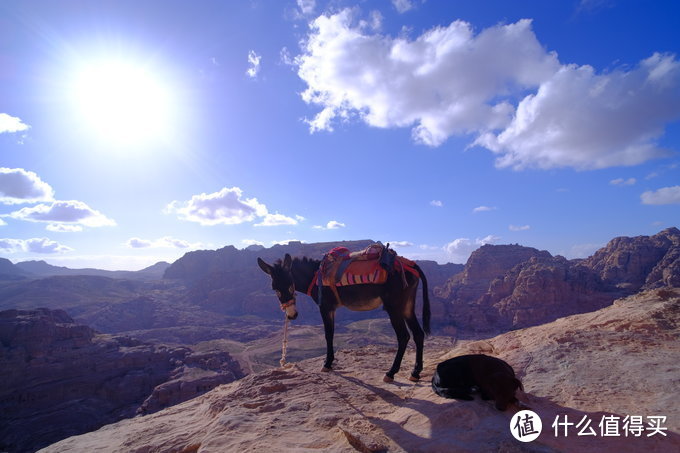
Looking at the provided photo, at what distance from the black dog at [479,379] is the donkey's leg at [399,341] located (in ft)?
5.27

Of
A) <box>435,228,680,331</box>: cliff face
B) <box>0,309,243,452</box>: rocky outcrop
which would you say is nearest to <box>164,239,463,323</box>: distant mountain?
<box>435,228,680,331</box>: cliff face

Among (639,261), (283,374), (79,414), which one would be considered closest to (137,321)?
(79,414)

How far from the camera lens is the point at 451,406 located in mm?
4383

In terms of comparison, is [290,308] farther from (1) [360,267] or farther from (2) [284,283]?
(1) [360,267]

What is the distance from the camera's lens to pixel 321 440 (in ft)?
13.2

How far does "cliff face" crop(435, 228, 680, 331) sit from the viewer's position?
53750 millimetres

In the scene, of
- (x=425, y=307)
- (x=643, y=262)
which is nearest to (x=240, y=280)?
(x=643, y=262)

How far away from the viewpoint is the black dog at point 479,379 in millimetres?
4191

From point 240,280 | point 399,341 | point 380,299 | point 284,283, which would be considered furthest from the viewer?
point 240,280

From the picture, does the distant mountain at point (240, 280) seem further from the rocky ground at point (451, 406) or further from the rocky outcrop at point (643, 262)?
the rocky ground at point (451, 406)

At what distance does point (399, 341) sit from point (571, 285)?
62694 millimetres

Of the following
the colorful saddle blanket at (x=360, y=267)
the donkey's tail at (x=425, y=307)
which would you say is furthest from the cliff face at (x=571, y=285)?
the colorful saddle blanket at (x=360, y=267)

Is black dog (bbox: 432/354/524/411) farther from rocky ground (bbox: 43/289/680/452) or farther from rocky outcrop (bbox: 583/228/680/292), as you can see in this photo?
rocky outcrop (bbox: 583/228/680/292)

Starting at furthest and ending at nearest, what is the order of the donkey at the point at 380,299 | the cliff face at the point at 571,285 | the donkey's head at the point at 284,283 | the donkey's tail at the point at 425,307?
the cliff face at the point at 571,285, the donkey's head at the point at 284,283, the donkey's tail at the point at 425,307, the donkey at the point at 380,299
